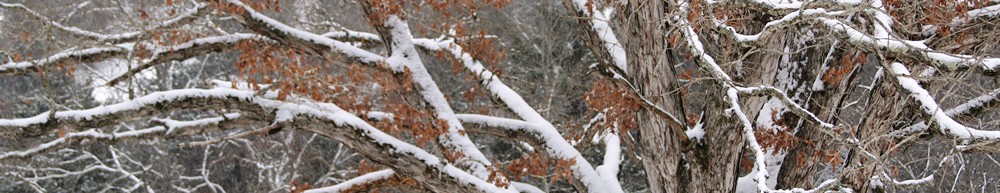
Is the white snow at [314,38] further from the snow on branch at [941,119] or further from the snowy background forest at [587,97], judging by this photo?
the snow on branch at [941,119]

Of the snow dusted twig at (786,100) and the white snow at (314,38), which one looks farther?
the white snow at (314,38)

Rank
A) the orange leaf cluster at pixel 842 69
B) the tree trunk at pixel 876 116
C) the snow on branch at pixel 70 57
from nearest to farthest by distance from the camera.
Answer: the tree trunk at pixel 876 116 < the orange leaf cluster at pixel 842 69 < the snow on branch at pixel 70 57

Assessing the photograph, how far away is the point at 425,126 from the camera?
644cm

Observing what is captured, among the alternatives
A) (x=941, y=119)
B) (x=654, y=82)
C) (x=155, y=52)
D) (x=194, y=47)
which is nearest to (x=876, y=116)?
(x=654, y=82)

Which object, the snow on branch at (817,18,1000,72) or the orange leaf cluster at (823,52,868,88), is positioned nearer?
the snow on branch at (817,18,1000,72)

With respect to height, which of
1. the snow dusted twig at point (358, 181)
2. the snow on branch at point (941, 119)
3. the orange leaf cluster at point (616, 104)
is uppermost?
the orange leaf cluster at point (616, 104)

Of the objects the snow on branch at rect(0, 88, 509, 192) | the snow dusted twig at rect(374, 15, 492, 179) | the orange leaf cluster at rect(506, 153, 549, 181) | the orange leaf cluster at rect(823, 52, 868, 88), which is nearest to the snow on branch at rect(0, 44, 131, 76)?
the snow on branch at rect(0, 88, 509, 192)

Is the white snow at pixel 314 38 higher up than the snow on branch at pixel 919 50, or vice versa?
the white snow at pixel 314 38

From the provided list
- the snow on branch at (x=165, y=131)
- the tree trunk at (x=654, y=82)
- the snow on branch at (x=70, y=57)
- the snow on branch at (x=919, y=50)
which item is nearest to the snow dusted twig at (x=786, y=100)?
the snow on branch at (x=919, y=50)

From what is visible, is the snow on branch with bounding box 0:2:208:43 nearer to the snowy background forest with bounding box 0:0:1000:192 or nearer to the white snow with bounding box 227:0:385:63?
the snowy background forest with bounding box 0:0:1000:192

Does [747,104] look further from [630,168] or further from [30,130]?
[630,168]

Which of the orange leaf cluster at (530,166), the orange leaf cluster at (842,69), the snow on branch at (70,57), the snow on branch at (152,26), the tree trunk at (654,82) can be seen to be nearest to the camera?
the tree trunk at (654,82)

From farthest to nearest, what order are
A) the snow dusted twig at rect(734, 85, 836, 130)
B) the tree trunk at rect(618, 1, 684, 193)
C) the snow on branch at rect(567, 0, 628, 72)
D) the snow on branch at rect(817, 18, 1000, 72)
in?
the snow on branch at rect(567, 0, 628, 72) → the tree trunk at rect(618, 1, 684, 193) → the snow dusted twig at rect(734, 85, 836, 130) → the snow on branch at rect(817, 18, 1000, 72)

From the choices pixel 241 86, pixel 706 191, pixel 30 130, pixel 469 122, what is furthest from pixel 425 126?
pixel 30 130
